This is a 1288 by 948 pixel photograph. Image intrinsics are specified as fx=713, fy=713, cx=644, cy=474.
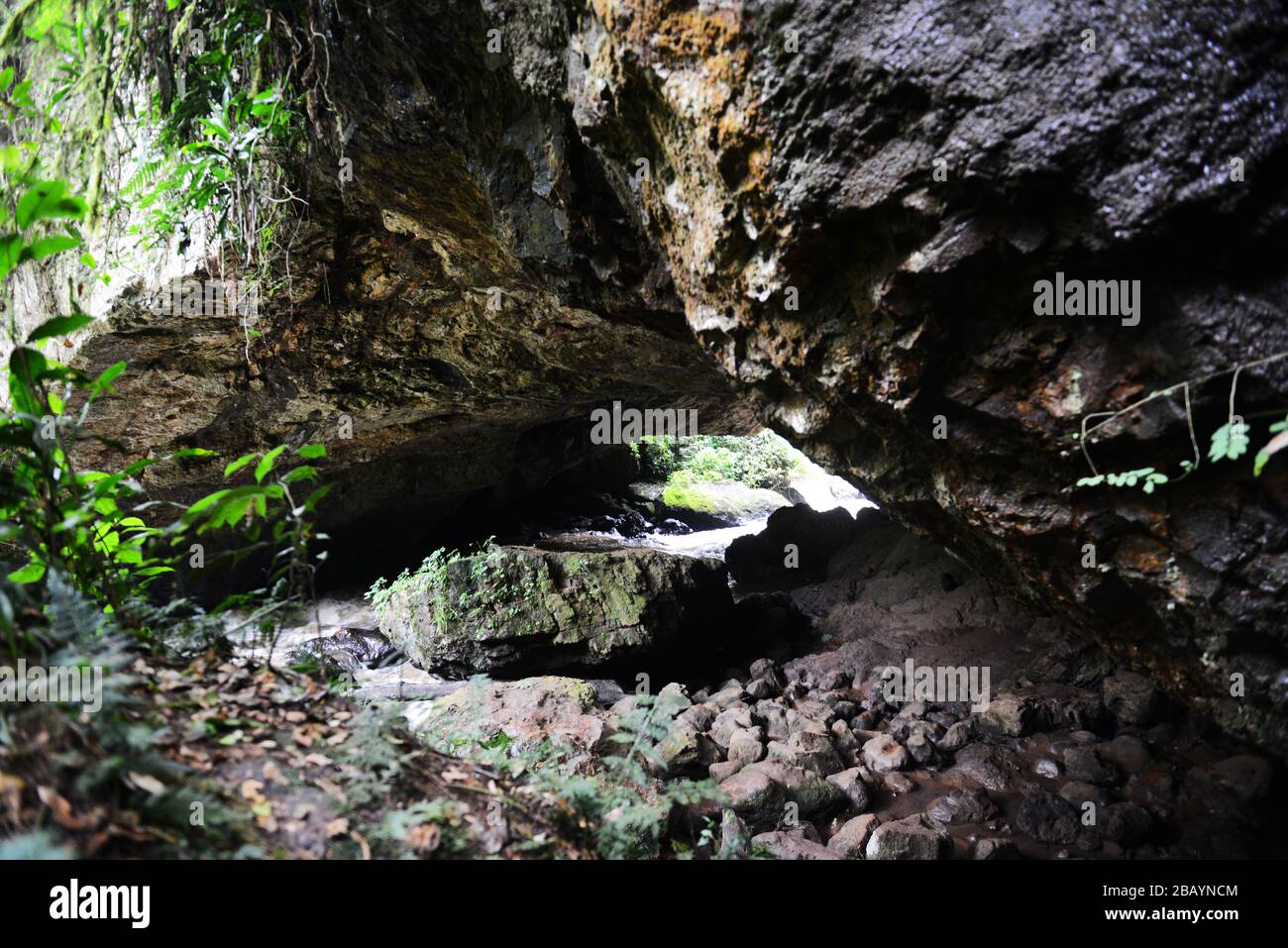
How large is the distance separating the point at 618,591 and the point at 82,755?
19.1ft

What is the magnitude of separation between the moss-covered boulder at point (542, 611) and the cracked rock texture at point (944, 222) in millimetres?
3176

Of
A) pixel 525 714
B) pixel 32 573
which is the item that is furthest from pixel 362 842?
pixel 525 714

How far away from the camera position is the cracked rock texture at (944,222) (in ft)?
8.37

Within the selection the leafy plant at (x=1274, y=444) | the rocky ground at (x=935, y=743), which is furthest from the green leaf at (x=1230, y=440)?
the rocky ground at (x=935, y=743)

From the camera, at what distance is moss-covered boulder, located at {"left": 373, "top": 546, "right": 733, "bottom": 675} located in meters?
7.25

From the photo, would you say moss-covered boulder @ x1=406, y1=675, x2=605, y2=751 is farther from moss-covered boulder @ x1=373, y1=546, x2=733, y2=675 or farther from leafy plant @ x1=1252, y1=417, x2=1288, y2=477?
leafy plant @ x1=1252, y1=417, x2=1288, y2=477

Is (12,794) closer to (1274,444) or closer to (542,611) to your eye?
(1274,444)

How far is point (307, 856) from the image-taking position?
7.14 ft

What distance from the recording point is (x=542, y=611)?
7.33 meters

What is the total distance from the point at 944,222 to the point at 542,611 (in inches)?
218

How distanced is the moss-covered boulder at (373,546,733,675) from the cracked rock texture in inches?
125
